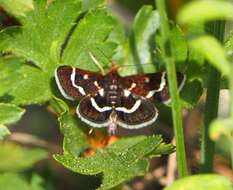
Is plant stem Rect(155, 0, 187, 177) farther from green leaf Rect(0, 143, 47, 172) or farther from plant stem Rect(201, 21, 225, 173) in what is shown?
green leaf Rect(0, 143, 47, 172)

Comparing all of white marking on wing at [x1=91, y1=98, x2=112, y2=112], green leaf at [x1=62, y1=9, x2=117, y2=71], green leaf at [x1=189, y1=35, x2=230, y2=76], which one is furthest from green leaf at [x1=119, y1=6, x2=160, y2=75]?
green leaf at [x1=189, y1=35, x2=230, y2=76]

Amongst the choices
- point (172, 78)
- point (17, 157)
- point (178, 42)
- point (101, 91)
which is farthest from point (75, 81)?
point (17, 157)

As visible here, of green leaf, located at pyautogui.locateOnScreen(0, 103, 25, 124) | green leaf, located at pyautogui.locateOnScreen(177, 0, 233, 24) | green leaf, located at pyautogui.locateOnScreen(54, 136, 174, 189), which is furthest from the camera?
green leaf, located at pyautogui.locateOnScreen(0, 103, 25, 124)

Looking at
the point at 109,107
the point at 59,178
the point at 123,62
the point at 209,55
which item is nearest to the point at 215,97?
the point at 109,107

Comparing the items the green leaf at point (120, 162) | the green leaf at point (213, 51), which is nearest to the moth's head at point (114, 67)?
the green leaf at point (120, 162)

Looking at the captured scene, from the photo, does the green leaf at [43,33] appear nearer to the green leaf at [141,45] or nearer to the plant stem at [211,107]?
the green leaf at [141,45]

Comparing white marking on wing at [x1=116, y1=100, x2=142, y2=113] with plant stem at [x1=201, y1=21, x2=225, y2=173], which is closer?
plant stem at [x1=201, y1=21, x2=225, y2=173]
